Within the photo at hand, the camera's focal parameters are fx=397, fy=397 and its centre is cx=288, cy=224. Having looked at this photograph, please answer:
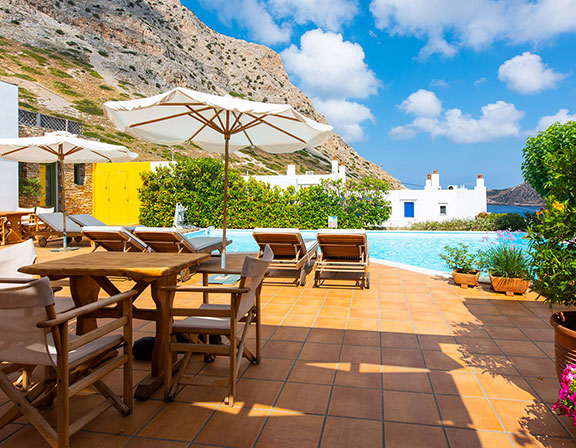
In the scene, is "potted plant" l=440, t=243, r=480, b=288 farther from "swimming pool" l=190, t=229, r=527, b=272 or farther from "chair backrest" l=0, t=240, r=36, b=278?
"chair backrest" l=0, t=240, r=36, b=278

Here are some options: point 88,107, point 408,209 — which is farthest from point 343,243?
point 88,107

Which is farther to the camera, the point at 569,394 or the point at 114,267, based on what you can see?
the point at 114,267

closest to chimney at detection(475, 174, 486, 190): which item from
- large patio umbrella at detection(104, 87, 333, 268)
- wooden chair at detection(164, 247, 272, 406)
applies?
large patio umbrella at detection(104, 87, 333, 268)

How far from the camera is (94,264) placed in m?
2.57

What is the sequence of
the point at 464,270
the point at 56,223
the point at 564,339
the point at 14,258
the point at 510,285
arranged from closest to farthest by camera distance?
the point at 564,339, the point at 14,258, the point at 510,285, the point at 464,270, the point at 56,223

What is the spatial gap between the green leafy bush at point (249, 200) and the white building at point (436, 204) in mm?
4002

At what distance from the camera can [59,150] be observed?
328 inches

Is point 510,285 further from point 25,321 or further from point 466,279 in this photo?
point 25,321

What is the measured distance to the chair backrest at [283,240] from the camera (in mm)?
5656

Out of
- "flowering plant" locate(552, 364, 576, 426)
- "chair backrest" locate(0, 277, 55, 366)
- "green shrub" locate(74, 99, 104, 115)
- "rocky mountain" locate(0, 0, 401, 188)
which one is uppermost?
"rocky mountain" locate(0, 0, 401, 188)

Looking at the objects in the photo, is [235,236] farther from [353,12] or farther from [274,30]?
[274,30]

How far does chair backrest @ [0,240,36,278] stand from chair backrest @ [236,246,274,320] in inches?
61.9

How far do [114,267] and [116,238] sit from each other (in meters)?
3.64

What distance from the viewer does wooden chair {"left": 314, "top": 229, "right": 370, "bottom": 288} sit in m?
5.60
